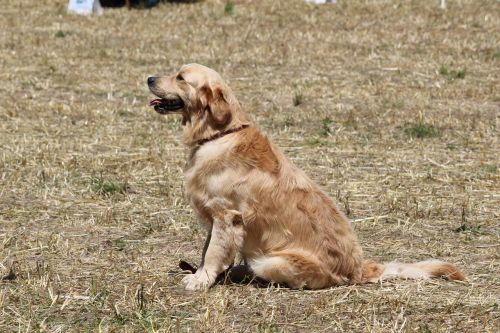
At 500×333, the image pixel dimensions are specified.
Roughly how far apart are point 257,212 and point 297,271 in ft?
1.32

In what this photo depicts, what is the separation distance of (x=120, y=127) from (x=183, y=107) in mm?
4850

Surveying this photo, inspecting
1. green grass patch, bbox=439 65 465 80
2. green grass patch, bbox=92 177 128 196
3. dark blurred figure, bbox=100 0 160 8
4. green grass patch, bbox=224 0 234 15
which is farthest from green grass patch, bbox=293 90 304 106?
dark blurred figure, bbox=100 0 160 8

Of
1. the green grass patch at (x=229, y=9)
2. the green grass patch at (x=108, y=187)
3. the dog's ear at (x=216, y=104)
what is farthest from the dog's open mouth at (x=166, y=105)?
the green grass patch at (x=229, y=9)

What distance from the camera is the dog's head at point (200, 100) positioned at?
5.70m

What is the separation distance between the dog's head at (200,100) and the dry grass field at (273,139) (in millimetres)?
917

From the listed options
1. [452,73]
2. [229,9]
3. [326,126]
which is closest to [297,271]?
[326,126]

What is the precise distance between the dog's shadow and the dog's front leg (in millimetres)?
134

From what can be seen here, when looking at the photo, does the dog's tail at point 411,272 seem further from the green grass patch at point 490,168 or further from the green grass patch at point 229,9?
the green grass patch at point 229,9

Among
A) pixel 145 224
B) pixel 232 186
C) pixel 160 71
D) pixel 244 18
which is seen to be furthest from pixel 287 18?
pixel 232 186

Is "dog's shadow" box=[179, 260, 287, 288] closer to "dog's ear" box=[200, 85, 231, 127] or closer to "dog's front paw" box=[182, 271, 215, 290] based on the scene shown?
"dog's front paw" box=[182, 271, 215, 290]

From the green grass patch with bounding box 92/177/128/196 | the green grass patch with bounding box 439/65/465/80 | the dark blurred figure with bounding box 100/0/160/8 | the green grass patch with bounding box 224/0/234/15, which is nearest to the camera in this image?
the green grass patch with bounding box 92/177/128/196

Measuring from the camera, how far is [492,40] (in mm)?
16891

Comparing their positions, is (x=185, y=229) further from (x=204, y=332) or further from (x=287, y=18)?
(x=287, y=18)

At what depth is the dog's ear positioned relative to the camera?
570cm
